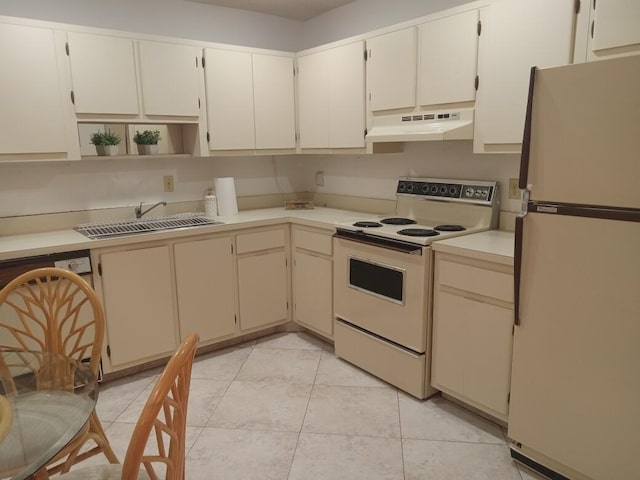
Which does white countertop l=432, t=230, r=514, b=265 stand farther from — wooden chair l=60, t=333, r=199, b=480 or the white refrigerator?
wooden chair l=60, t=333, r=199, b=480

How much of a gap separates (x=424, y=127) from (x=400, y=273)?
86 centimetres

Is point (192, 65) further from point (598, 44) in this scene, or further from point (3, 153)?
point (598, 44)

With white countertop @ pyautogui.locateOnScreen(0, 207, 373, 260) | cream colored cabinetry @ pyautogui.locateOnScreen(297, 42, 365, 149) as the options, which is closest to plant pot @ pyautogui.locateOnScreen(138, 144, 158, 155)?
white countertop @ pyautogui.locateOnScreen(0, 207, 373, 260)

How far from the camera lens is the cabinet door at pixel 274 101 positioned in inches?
135

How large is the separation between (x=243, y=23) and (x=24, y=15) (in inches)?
60.3

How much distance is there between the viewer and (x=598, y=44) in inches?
74.2

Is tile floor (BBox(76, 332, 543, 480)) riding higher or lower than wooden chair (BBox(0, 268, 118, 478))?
lower

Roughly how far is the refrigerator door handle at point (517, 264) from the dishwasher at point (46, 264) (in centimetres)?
212

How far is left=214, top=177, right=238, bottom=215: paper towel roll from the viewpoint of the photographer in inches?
137

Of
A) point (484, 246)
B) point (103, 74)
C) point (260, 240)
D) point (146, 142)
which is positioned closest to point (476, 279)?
point (484, 246)

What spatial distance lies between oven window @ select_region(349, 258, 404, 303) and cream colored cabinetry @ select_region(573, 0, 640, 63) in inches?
53.3

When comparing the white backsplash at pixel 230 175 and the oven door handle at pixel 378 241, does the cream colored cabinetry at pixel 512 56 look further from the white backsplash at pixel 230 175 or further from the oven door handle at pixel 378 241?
the oven door handle at pixel 378 241

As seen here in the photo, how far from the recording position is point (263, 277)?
10.9ft

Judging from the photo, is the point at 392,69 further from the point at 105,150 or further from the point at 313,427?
the point at 313,427
